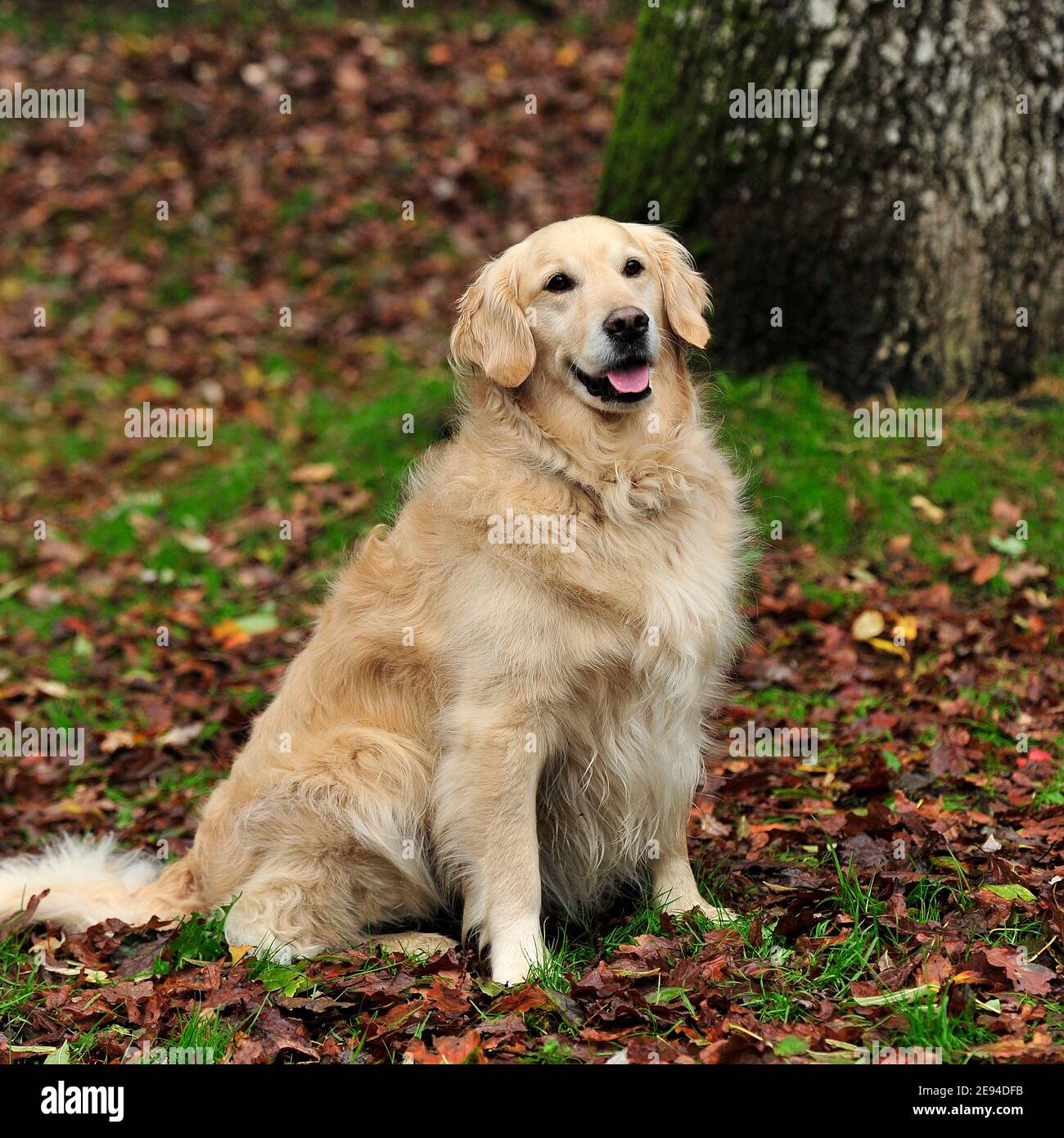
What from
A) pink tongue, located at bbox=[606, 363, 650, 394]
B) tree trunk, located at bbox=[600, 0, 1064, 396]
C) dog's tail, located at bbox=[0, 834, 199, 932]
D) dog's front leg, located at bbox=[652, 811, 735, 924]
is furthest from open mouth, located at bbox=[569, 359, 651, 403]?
tree trunk, located at bbox=[600, 0, 1064, 396]

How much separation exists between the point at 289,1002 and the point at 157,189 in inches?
344

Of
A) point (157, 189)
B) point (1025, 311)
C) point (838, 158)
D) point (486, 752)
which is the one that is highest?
point (157, 189)

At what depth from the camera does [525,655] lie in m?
3.39

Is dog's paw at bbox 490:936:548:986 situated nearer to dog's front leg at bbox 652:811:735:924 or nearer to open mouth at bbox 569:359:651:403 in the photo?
dog's front leg at bbox 652:811:735:924

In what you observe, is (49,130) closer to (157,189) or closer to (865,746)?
(157,189)

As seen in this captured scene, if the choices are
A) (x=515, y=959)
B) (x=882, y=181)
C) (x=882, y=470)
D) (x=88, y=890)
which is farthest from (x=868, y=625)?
(x=88, y=890)

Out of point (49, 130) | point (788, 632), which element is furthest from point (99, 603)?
point (49, 130)

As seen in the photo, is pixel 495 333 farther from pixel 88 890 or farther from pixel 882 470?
pixel 882 470

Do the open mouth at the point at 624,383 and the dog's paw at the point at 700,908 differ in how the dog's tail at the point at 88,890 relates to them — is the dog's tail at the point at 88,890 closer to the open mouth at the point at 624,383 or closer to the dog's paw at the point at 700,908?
the dog's paw at the point at 700,908

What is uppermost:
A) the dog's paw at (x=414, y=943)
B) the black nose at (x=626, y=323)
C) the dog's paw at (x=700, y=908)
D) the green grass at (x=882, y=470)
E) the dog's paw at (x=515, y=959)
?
the black nose at (x=626, y=323)

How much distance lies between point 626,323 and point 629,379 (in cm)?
16

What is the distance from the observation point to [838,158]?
18.3 feet

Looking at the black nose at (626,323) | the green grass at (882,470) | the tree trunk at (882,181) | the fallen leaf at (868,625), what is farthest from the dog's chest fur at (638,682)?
the tree trunk at (882,181)

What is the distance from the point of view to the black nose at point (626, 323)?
3445mm
